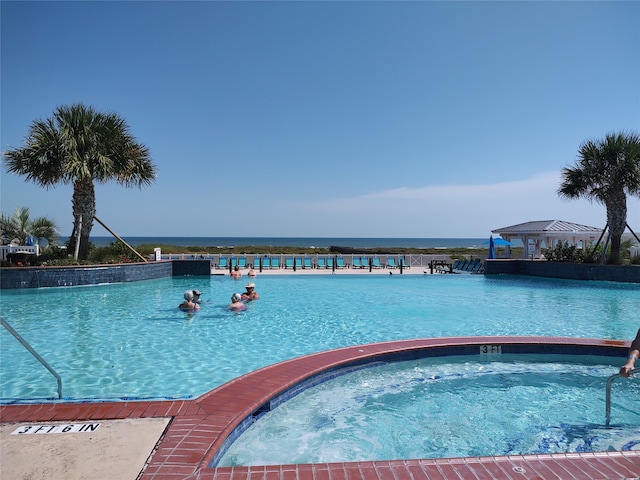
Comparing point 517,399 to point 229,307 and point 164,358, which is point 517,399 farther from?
point 229,307

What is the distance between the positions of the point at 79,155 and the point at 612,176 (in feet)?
72.3

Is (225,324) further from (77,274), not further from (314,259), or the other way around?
(314,259)

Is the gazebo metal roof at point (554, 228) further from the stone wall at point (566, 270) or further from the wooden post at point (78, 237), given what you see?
the wooden post at point (78, 237)

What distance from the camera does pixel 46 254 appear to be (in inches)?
659

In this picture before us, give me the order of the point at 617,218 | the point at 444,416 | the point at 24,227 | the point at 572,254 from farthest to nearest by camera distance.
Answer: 1. the point at 24,227
2. the point at 572,254
3. the point at 617,218
4. the point at 444,416

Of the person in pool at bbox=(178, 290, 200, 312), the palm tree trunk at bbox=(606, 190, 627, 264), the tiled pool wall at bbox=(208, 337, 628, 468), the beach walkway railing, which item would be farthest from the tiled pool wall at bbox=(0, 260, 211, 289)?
the palm tree trunk at bbox=(606, 190, 627, 264)

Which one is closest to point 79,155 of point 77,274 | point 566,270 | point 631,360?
point 77,274

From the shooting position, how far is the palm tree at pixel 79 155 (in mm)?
15719

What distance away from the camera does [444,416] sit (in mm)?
4484

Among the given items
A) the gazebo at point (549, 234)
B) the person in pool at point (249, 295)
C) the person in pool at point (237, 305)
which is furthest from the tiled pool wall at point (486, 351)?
the gazebo at point (549, 234)

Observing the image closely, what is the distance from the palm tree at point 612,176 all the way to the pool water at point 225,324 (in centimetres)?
375

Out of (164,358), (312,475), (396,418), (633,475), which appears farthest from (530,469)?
(164,358)

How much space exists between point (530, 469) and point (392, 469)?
86 centimetres

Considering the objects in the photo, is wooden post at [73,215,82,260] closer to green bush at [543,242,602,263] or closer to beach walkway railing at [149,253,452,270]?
beach walkway railing at [149,253,452,270]
